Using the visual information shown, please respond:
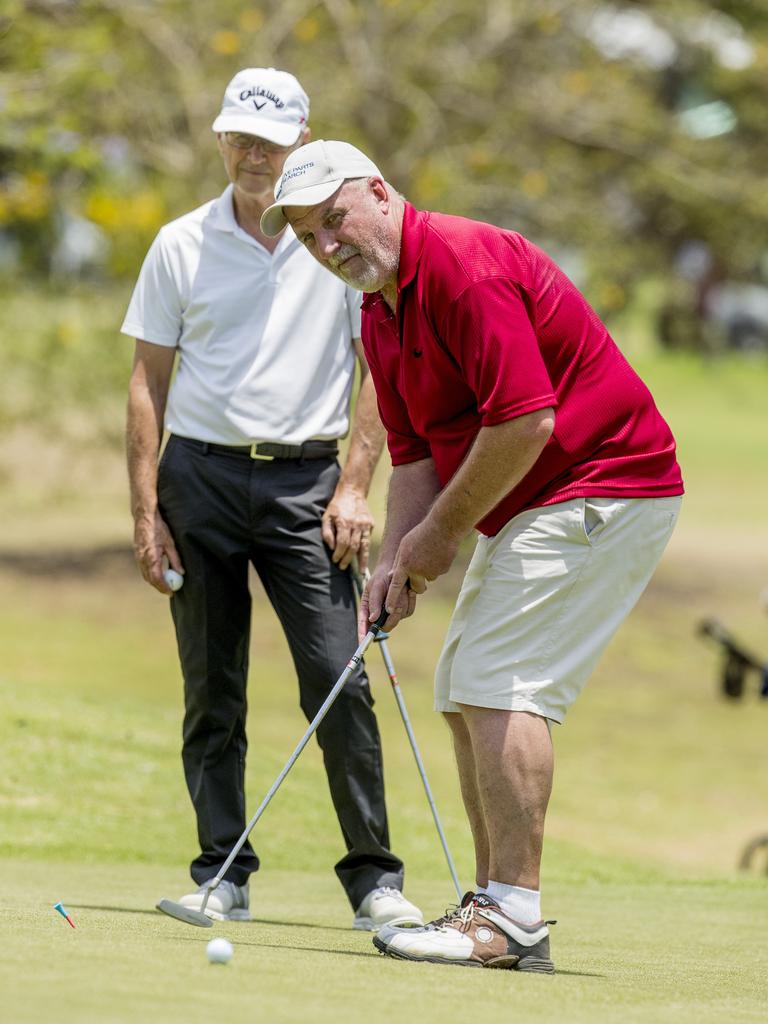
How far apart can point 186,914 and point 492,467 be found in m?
1.48

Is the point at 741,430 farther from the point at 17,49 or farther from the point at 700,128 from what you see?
the point at 17,49

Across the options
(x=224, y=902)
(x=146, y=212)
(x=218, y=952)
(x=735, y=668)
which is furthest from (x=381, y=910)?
(x=146, y=212)

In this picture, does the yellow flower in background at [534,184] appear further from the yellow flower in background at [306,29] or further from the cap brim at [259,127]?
the cap brim at [259,127]

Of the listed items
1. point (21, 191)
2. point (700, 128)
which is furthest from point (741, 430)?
point (21, 191)

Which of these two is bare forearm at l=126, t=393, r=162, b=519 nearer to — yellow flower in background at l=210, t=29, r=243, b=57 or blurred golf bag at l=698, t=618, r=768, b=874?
blurred golf bag at l=698, t=618, r=768, b=874

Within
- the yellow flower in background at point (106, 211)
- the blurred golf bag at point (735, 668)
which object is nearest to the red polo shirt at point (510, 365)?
the blurred golf bag at point (735, 668)

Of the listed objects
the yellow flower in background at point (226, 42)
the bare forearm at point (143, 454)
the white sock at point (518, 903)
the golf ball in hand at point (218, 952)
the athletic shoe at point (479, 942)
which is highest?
the yellow flower in background at point (226, 42)

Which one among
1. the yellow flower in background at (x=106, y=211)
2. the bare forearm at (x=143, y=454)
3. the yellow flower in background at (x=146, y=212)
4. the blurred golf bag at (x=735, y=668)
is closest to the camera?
the bare forearm at (x=143, y=454)

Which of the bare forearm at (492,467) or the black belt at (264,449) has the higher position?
the bare forearm at (492,467)

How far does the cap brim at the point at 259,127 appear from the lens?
5.09 meters

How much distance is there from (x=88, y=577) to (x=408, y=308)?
13.2 metres

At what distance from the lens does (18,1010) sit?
297 centimetres

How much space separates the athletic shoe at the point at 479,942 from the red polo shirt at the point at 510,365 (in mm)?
919

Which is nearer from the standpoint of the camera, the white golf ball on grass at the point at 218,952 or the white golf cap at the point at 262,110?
the white golf ball on grass at the point at 218,952
